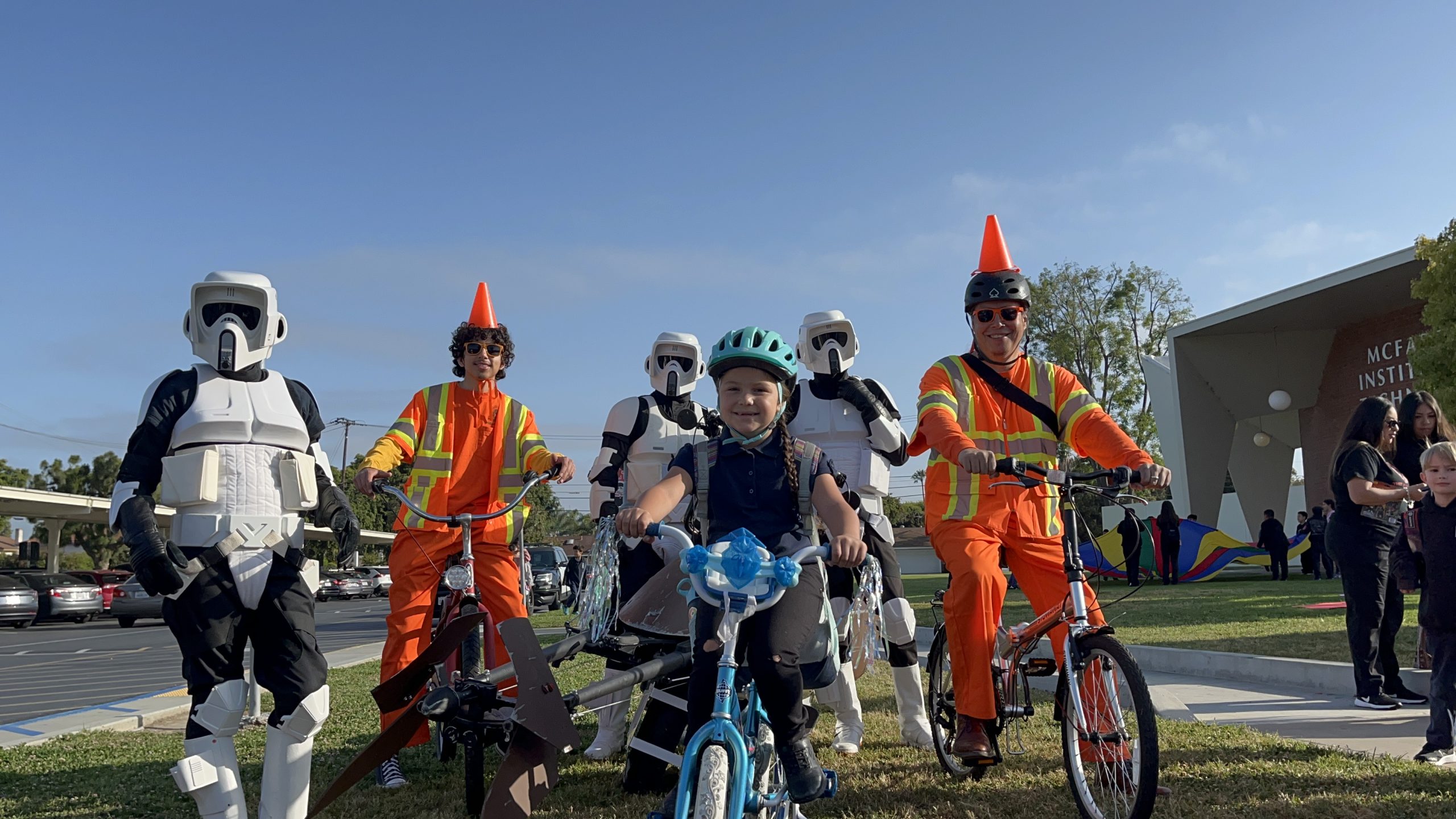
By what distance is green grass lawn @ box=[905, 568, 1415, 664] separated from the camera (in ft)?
28.3

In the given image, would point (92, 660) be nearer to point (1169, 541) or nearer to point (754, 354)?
point (754, 354)

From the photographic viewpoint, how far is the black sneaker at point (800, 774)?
2.97 m

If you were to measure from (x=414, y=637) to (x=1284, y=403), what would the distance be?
97.8 ft

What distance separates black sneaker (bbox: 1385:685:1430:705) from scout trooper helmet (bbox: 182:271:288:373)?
6.44 metres

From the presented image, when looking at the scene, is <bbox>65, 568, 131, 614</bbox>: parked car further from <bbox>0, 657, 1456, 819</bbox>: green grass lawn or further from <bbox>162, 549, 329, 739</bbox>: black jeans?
<bbox>162, 549, 329, 739</bbox>: black jeans

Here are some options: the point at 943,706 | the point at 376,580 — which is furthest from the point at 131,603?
the point at 943,706

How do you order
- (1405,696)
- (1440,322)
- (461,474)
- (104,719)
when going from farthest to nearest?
(1440,322), (104,719), (1405,696), (461,474)

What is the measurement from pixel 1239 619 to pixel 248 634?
11080mm

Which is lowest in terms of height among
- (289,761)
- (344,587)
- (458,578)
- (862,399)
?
(344,587)

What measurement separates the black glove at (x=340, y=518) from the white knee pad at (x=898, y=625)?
2770 mm

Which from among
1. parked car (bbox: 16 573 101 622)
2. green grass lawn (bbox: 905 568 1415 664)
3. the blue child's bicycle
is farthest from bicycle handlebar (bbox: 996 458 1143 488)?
parked car (bbox: 16 573 101 622)

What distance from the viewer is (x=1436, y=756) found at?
14.4 ft

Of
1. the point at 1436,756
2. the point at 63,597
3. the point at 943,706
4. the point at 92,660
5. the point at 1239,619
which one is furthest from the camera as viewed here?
the point at 63,597

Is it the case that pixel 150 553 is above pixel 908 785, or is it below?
above
